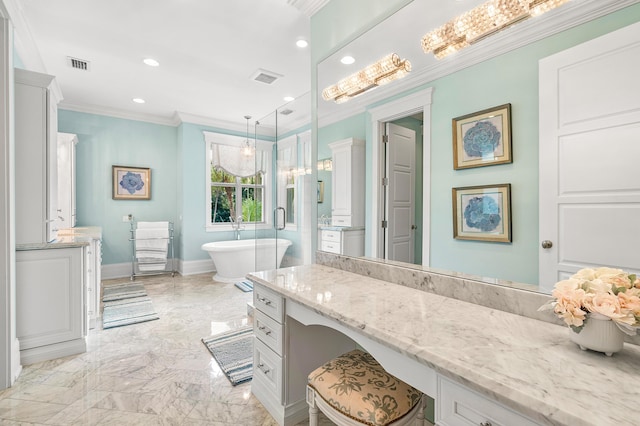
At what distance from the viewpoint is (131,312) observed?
3.43 meters

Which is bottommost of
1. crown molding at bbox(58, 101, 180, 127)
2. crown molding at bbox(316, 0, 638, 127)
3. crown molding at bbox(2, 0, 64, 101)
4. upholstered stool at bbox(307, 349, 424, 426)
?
upholstered stool at bbox(307, 349, 424, 426)

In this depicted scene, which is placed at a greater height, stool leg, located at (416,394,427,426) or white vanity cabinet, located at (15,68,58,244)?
white vanity cabinet, located at (15,68,58,244)

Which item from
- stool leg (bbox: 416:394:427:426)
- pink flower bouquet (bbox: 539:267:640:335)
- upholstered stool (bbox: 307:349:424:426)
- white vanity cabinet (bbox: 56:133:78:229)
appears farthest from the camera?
white vanity cabinet (bbox: 56:133:78:229)

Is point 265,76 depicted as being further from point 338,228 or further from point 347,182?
point 338,228

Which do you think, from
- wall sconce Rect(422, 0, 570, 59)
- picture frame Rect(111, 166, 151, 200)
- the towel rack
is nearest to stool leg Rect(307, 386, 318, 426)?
wall sconce Rect(422, 0, 570, 59)

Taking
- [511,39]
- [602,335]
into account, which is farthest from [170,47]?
[602,335]

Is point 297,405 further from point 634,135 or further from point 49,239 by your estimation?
point 49,239

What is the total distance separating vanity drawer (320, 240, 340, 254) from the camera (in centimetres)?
213

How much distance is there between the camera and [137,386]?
2.06m

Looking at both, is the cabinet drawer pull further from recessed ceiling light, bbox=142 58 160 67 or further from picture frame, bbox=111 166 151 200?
picture frame, bbox=111 166 151 200

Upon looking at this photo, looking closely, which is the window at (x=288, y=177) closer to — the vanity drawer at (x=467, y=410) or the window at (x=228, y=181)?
the window at (x=228, y=181)

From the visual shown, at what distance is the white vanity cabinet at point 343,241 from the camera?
1970 millimetres

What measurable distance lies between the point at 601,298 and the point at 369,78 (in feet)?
5.13

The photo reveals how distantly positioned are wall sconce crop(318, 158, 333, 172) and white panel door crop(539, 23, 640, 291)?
133 centimetres
